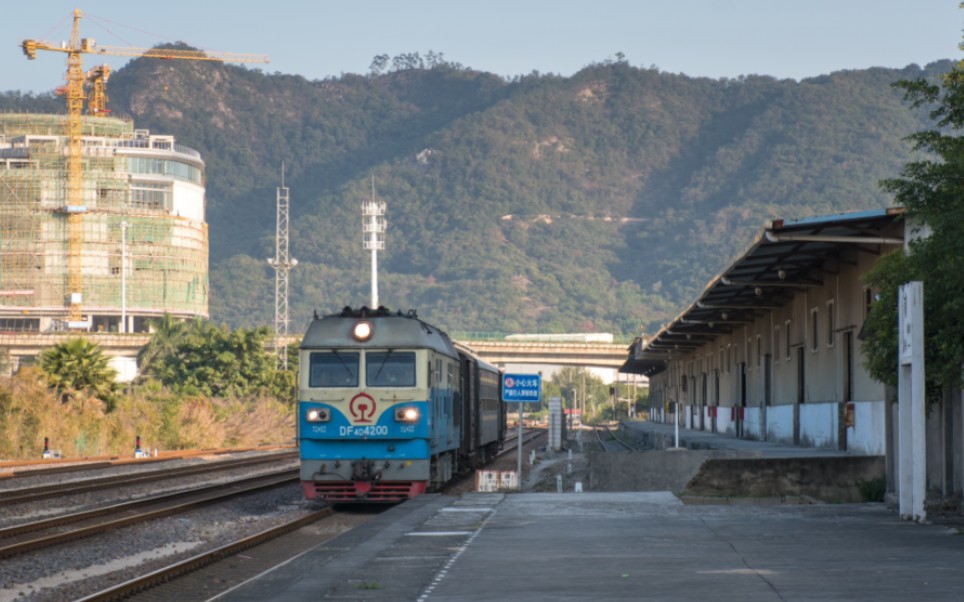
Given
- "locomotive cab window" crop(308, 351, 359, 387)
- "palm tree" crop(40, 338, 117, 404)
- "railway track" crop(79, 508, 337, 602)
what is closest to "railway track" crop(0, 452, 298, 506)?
"locomotive cab window" crop(308, 351, 359, 387)

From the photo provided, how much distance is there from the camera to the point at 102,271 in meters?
193

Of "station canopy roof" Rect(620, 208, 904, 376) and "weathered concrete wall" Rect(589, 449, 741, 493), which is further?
"weathered concrete wall" Rect(589, 449, 741, 493)

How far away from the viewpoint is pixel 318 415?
2378cm

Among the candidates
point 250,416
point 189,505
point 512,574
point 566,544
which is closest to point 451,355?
point 189,505

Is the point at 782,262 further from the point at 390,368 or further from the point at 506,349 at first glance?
the point at 506,349

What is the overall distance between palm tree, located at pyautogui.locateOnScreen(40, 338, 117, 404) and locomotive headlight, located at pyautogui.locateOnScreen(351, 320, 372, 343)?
2988 centimetres

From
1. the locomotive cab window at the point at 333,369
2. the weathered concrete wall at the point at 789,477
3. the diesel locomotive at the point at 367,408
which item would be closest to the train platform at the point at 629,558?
the diesel locomotive at the point at 367,408

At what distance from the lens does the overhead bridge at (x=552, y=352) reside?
123188 millimetres

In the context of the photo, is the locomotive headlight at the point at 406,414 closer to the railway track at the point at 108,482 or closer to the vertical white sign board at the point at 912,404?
the railway track at the point at 108,482

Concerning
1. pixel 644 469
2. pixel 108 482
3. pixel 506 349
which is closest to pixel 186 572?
pixel 108 482

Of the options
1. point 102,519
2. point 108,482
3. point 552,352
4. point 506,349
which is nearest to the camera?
point 102,519

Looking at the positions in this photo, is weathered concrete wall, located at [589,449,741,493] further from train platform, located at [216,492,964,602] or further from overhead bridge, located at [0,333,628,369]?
overhead bridge, located at [0,333,628,369]

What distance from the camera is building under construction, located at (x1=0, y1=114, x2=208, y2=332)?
19012 centimetres

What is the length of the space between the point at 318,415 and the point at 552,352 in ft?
335
